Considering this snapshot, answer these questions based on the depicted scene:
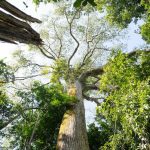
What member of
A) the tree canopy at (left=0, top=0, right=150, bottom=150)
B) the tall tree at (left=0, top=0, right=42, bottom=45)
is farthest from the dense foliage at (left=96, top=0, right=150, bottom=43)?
the tall tree at (left=0, top=0, right=42, bottom=45)

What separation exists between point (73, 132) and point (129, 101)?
2681 mm

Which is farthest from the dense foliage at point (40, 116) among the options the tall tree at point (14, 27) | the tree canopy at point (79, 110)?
the tall tree at point (14, 27)

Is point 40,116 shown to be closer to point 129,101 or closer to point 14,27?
point 129,101

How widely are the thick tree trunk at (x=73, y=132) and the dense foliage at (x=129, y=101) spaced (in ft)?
3.50

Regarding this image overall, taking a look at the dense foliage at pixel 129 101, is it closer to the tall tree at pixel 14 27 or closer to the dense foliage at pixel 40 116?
the dense foliage at pixel 40 116

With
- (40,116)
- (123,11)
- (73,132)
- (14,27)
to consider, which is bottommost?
(14,27)

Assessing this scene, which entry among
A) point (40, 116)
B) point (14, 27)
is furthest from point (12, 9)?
point (40, 116)

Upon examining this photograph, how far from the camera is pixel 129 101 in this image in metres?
6.85

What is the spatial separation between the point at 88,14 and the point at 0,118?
36.4 ft

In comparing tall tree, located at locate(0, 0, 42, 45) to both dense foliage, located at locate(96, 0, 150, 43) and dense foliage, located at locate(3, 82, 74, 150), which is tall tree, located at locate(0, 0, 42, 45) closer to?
dense foliage, located at locate(3, 82, 74, 150)

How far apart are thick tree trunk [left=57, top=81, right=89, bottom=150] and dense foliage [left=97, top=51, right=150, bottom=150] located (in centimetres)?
107

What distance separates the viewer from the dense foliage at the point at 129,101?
6332 millimetres

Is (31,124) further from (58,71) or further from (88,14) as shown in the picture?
(88,14)

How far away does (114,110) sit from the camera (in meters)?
7.21
